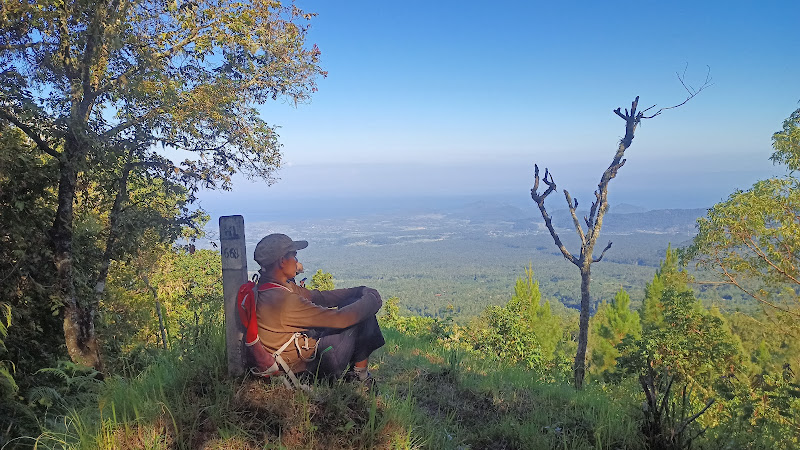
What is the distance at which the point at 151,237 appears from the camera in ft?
32.4

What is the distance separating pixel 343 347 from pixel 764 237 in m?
13.8

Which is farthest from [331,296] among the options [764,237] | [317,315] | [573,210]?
[764,237]

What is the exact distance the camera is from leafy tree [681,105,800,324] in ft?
38.5

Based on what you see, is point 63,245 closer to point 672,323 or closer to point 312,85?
point 312,85

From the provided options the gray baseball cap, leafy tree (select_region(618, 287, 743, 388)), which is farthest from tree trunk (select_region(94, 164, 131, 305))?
leafy tree (select_region(618, 287, 743, 388))

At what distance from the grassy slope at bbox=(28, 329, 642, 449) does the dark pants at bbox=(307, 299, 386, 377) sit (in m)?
0.23

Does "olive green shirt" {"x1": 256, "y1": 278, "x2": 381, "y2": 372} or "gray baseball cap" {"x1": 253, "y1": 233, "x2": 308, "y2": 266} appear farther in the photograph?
"gray baseball cap" {"x1": 253, "y1": 233, "x2": 308, "y2": 266}

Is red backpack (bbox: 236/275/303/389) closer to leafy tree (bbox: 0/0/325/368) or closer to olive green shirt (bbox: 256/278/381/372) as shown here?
olive green shirt (bbox: 256/278/381/372)

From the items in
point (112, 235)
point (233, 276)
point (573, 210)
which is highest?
point (573, 210)

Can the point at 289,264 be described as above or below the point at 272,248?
below

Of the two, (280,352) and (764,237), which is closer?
(280,352)

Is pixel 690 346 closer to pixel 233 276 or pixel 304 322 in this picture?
pixel 304 322

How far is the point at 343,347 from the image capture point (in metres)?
3.79

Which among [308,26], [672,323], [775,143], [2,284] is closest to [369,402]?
[2,284]
